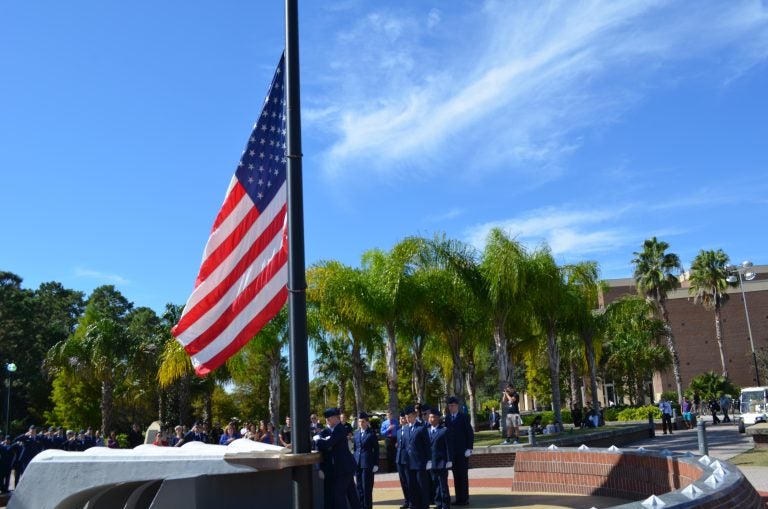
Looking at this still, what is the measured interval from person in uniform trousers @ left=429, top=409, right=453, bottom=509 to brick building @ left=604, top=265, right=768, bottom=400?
6829cm

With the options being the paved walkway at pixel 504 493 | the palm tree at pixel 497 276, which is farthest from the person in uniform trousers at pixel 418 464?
the palm tree at pixel 497 276

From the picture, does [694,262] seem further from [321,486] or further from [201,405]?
[321,486]

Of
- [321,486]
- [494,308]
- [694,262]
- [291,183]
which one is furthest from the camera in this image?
[694,262]

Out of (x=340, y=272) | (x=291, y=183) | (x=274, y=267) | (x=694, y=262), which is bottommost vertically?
(x=274, y=267)

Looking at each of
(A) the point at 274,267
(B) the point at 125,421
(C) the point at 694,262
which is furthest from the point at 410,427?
(C) the point at 694,262

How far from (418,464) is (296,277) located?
592 centimetres

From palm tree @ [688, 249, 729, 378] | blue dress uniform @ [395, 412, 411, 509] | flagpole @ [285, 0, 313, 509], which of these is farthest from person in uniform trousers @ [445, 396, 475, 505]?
palm tree @ [688, 249, 729, 378]

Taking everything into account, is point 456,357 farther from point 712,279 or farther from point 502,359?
point 712,279

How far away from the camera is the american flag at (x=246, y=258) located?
281 inches

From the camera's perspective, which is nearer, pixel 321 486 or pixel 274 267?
pixel 274 267

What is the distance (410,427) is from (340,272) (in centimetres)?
1627

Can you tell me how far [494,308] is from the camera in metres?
25.2

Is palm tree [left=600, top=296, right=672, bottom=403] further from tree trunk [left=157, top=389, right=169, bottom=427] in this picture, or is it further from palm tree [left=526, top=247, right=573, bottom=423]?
tree trunk [left=157, top=389, right=169, bottom=427]

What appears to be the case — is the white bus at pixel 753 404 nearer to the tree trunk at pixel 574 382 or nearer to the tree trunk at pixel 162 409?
the tree trunk at pixel 574 382
